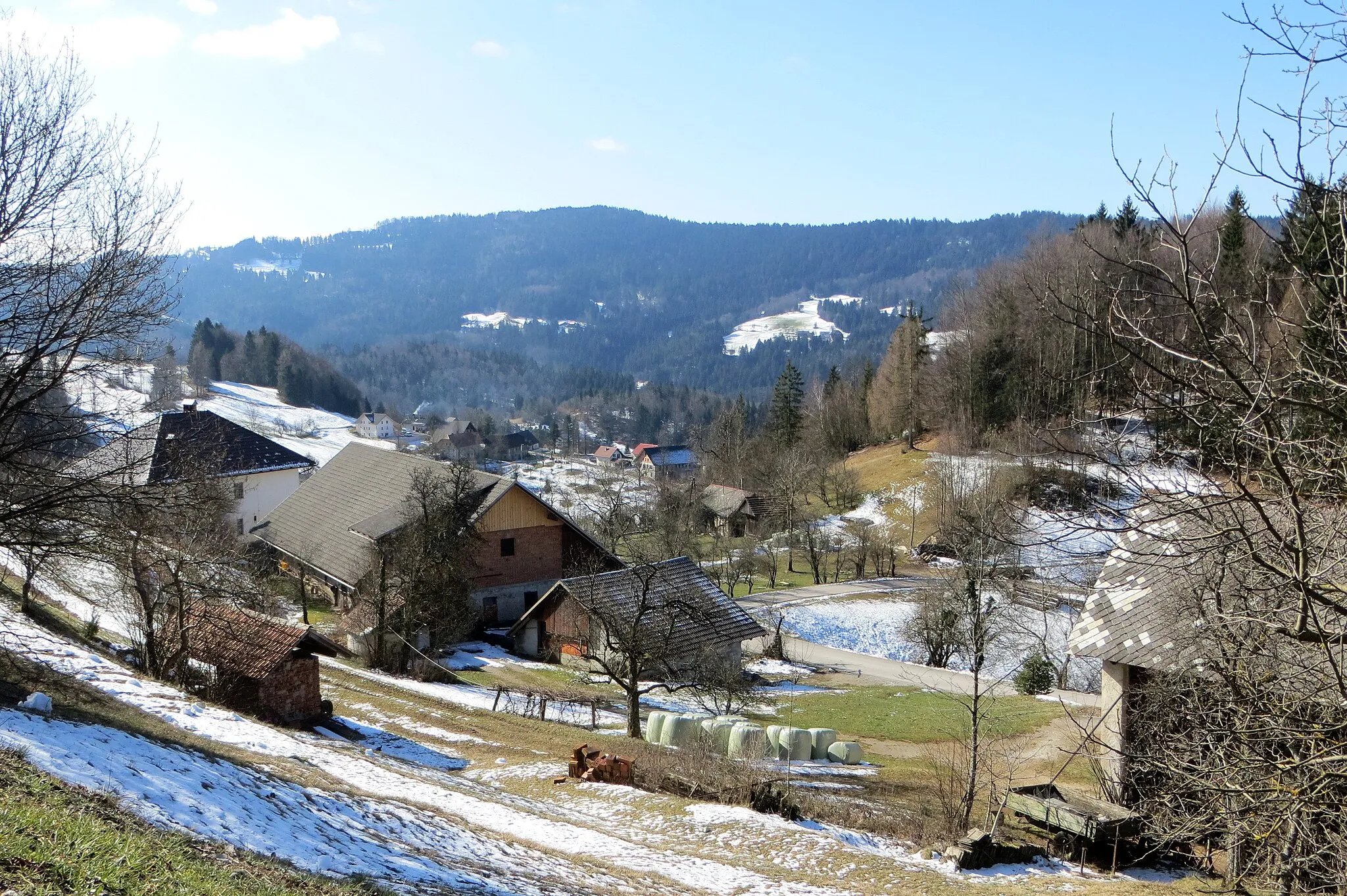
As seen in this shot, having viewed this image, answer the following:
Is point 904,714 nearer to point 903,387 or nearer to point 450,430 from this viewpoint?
point 903,387

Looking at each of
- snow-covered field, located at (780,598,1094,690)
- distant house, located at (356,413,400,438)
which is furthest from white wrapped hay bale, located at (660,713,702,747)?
distant house, located at (356,413,400,438)

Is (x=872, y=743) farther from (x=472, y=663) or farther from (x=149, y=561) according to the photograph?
(x=149, y=561)

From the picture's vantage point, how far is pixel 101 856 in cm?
585

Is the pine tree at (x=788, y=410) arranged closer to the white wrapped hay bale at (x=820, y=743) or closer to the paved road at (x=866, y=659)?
the paved road at (x=866, y=659)

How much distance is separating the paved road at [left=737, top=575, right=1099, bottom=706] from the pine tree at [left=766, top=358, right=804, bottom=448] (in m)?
38.6

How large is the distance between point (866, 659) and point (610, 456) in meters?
116

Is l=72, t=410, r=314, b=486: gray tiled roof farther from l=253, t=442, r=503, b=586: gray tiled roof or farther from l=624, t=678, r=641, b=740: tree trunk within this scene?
l=624, t=678, r=641, b=740: tree trunk

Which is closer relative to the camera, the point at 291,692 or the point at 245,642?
the point at 291,692

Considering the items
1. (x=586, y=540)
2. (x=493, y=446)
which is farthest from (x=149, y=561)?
(x=493, y=446)

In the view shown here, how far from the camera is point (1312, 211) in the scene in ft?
16.1

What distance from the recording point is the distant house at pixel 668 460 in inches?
4412

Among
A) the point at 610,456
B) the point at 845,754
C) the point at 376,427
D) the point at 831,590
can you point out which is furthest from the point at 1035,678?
the point at 376,427

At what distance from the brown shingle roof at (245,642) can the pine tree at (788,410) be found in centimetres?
7423

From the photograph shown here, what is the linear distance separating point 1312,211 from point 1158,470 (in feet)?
6.04
